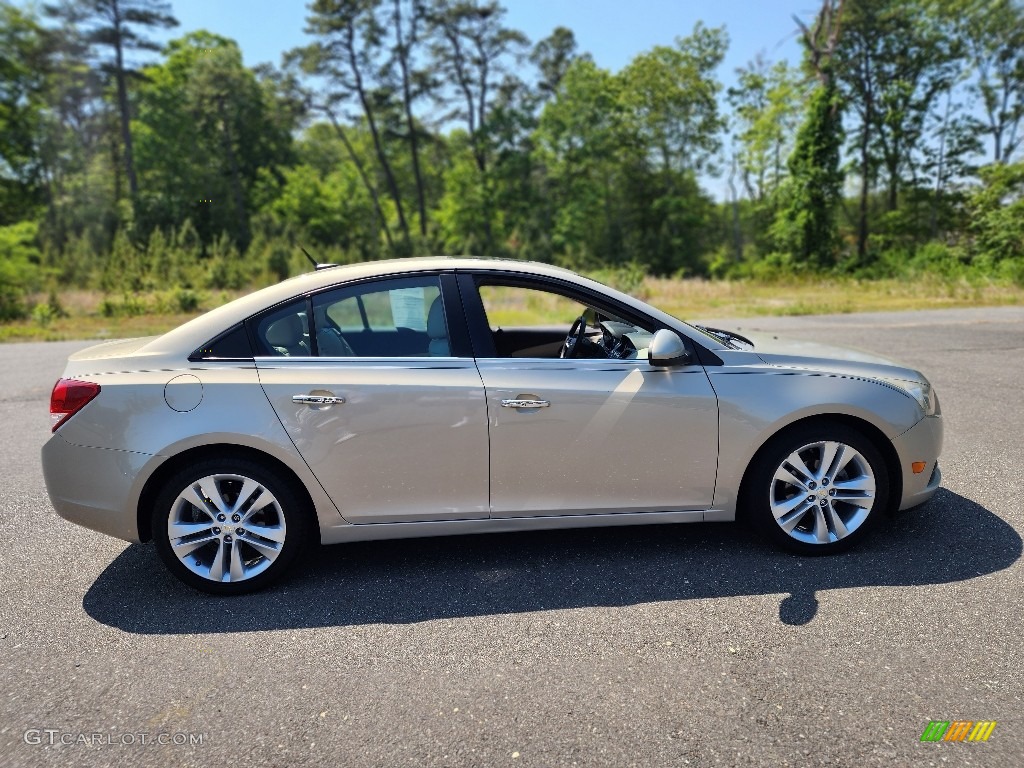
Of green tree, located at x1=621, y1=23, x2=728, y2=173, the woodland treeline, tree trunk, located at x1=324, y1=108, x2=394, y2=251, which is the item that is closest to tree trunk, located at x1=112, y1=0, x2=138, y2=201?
the woodland treeline

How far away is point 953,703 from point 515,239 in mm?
51794

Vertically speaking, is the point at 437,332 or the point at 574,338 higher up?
the point at 437,332

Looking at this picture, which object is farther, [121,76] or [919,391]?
[121,76]

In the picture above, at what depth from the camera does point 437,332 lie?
360 cm

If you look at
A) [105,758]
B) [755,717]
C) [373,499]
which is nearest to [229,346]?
[373,499]

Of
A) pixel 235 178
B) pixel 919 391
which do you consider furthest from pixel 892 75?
pixel 919 391

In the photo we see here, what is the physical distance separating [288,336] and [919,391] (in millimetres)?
3361

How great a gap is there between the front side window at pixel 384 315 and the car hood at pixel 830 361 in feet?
5.67

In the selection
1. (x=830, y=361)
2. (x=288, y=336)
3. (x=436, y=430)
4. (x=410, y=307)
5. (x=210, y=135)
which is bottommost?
(x=436, y=430)

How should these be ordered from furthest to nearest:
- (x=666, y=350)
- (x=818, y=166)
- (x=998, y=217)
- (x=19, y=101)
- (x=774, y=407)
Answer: (x=19, y=101) → (x=818, y=166) → (x=998, y=217) → (x=774, y=407) → (x=666, y=350)

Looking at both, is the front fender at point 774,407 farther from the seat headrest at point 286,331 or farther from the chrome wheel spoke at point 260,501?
the chrome wheel spoke at point 260,501

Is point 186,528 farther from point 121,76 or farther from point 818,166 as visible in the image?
point 121,76

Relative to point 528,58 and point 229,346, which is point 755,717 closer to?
point 229,346

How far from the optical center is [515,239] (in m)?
52.9
